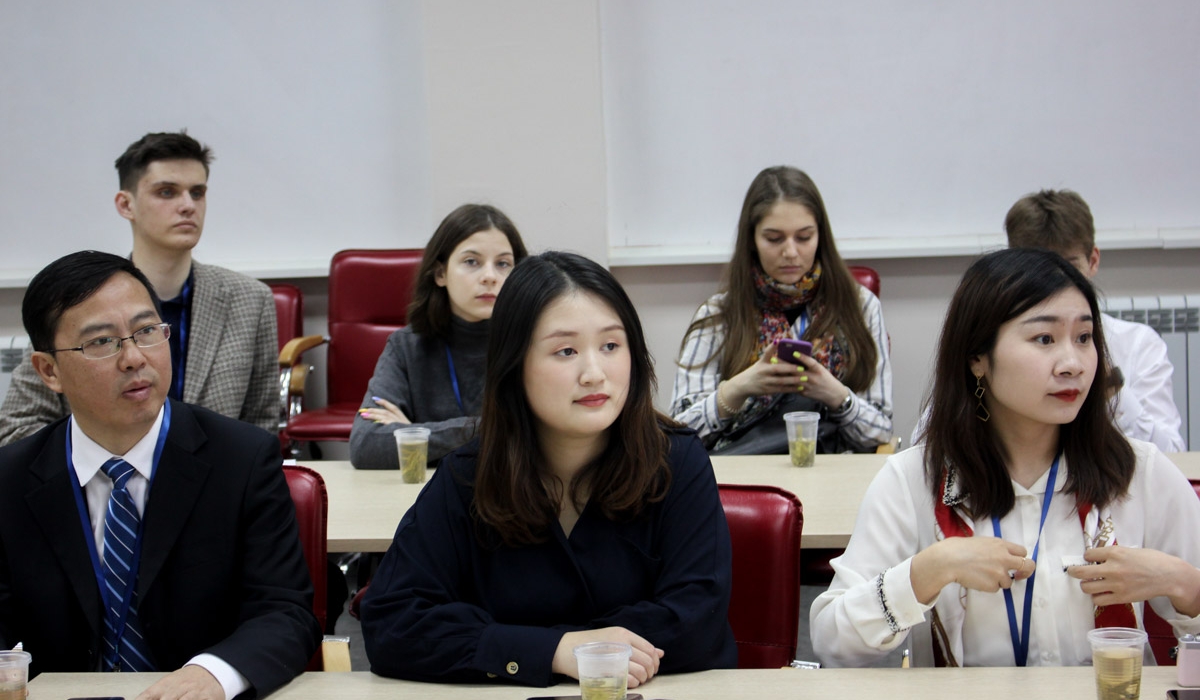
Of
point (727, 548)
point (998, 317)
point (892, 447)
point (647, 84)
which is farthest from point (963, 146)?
point (727, 548)

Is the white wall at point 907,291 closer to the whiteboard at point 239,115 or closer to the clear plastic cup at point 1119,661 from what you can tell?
the whiteboard at point 239,115

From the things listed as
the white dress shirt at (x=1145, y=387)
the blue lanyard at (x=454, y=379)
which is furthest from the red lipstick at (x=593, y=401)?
the white dress shirt at (x=1145, y=387)

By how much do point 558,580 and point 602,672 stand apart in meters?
0.35

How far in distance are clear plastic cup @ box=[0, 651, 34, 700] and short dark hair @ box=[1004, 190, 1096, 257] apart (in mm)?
2810

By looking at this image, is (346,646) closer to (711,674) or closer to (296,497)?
(296,497)

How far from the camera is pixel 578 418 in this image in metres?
1.70

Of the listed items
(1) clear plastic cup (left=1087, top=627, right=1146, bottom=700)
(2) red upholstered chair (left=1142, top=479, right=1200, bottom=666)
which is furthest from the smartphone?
(1) clear plastic cup (left=1087, top=627, right=1146, bottom=700)

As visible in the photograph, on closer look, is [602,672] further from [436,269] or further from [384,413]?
[436,269]

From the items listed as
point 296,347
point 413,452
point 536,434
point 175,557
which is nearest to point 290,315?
point 296,347

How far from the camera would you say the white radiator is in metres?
4.41

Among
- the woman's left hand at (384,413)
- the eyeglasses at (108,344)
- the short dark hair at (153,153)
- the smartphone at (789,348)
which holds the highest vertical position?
the short dark hair at (153,153)

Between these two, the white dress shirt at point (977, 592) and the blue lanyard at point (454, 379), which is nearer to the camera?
the white dress shirt at point (977, 592)

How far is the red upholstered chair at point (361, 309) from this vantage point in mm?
4516

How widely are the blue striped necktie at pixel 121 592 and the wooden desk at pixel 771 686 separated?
0.15 meters
